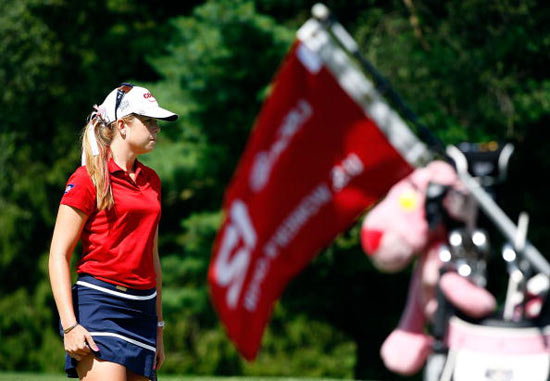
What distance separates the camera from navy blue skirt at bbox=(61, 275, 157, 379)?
3.87 m

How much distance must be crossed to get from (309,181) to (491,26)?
11.5 m

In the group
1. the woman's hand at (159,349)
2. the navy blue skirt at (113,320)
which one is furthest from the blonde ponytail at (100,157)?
the woman's hand at (159,349)

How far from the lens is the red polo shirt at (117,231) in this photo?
3.87 metres

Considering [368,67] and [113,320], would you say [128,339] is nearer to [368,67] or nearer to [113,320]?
[113,320]

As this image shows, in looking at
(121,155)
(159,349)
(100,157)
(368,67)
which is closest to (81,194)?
(100,157)

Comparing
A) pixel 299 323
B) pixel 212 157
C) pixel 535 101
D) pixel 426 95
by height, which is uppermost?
pixel 212 157

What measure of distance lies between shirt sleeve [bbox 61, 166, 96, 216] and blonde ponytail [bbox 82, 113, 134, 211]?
2 cm

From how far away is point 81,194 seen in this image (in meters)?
3.84

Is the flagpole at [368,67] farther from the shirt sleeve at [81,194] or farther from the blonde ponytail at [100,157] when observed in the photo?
the shirt sleeve at [81,194]

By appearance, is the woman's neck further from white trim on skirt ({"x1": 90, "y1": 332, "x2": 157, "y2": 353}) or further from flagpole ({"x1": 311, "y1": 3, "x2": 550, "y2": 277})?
flagpole ({"x1": 311, "y1": 3, "x2": 550, "y2": 277})

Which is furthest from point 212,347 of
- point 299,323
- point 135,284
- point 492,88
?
point 135,284

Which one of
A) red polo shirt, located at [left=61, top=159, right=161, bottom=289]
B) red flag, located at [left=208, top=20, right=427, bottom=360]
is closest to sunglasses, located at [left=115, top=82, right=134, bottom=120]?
red polo shirt, located at [left=61, top=159, right=161, bottom=289]

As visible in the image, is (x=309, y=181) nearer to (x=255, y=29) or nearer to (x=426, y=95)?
(x=426, y=95)

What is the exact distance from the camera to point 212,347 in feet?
60.5
